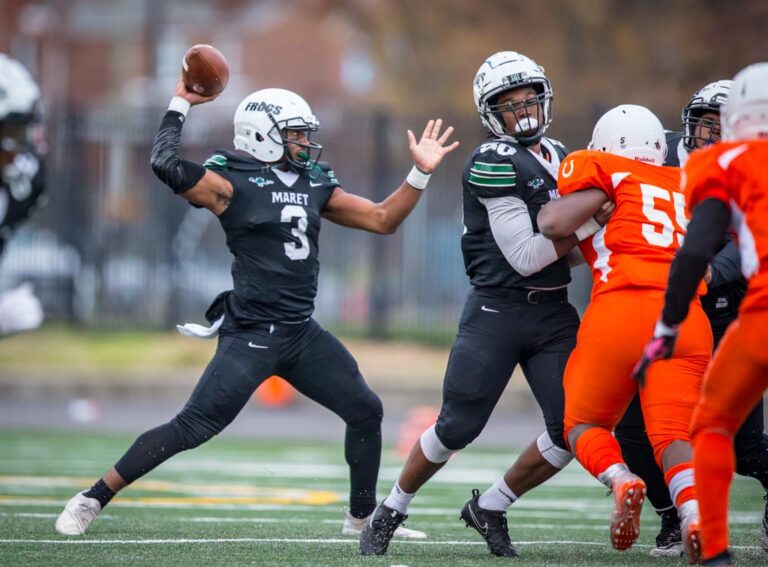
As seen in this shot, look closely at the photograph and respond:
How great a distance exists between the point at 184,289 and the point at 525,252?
11.5 meters

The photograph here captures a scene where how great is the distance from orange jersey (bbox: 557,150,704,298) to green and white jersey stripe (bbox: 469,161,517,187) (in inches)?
10.2

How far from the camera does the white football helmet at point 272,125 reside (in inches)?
240

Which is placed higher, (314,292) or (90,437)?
(314,292)

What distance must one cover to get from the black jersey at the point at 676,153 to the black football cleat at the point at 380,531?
80.2 inches

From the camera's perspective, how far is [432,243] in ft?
52.2

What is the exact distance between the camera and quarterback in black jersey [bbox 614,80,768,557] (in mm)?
5814

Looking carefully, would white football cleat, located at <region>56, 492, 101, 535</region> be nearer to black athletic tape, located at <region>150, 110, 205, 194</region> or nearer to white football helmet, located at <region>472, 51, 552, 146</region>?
black athletic tape, located at <region>150, 110, 205, 194</region>

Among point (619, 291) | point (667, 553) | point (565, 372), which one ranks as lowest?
point (667, 553)

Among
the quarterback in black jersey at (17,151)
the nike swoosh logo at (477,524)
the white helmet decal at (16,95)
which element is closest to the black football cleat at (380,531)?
the nike swoosh logo at (477,524)

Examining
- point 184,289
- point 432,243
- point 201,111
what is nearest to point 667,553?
point 432,243

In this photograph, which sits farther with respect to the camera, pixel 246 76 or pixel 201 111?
pixel 246 76

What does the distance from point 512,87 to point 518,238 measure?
0.70 meters

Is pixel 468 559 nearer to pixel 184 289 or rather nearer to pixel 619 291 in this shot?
pixel 619 291

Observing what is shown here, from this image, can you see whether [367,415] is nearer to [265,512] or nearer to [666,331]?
[265,512]
